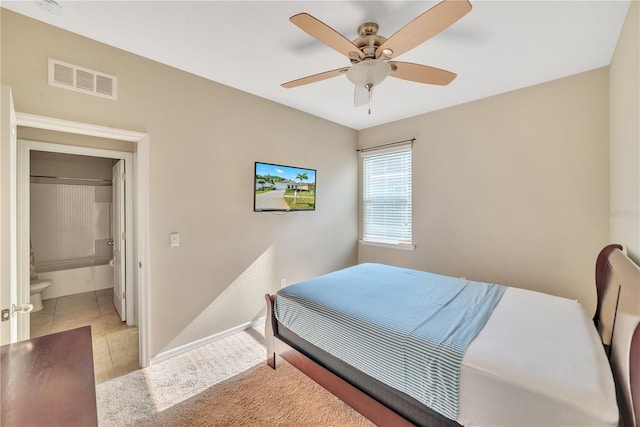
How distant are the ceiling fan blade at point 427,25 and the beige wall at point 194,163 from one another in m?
1.81

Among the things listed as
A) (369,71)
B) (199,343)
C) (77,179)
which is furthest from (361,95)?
(77,179)

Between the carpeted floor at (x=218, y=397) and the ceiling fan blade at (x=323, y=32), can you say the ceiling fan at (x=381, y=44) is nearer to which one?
the ceiling fan blade at (x=323, y=32)

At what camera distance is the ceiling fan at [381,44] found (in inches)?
50.1

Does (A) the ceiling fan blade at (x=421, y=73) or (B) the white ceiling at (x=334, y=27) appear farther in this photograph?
(A) the ceiling fan blade at (x=421, y=73)

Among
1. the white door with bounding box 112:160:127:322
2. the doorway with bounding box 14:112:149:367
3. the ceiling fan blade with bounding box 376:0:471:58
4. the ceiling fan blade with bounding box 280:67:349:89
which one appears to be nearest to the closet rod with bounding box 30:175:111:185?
the white door with bounding box 112:160:127:322

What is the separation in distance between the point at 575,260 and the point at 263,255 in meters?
3.19

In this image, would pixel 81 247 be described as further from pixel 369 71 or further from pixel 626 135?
pixel 626 135

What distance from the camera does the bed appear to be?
1074 mm

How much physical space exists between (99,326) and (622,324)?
450 centimetres

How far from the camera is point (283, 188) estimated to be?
3.31 metres

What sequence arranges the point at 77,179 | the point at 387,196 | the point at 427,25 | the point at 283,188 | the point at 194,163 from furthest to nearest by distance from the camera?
the point at 77,179 → the point at 387,196 → the point at 283,188 → the point at 194,163 → the point at 427,25

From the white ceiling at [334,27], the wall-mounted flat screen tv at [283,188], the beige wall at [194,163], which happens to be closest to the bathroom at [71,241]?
the beige wall at [194,163]

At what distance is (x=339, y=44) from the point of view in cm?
156

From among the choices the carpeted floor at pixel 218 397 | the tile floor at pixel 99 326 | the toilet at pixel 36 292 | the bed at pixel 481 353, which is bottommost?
the carpeted floor at pixel 218 397
